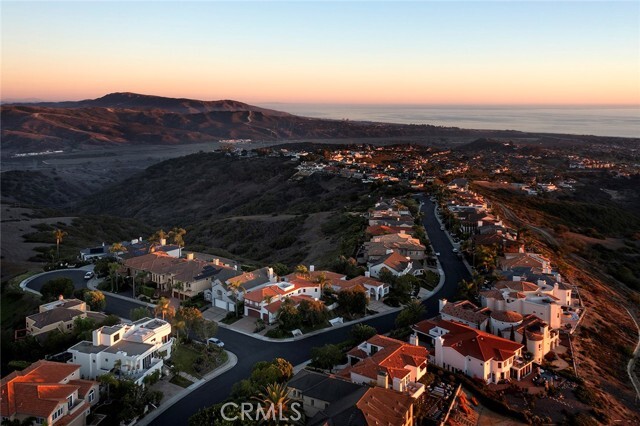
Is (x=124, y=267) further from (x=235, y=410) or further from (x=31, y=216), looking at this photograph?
(x=31, y=216)

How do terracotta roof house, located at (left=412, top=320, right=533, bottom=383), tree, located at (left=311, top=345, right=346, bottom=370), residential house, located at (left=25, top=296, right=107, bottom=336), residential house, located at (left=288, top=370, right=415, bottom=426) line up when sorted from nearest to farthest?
residential house, located at (left=288, top=370, right=415, bottom=426)
terracotta roof house, located at (left=412, top=320, right=533, bottom=383)
tree, located at (left=311, top=345, right=346, bottom=370)
residential house, located at (left=25, top=296, right=107, bottom=336)

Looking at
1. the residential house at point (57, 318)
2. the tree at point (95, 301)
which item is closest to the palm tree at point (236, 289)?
the residential house at point (57, 318)

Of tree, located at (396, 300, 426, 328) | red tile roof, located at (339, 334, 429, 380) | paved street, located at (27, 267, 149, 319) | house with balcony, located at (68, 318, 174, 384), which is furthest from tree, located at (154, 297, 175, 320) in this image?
tree, located at (396, 300, 426, 328)

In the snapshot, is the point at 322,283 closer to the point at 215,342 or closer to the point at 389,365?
the point at 215,342

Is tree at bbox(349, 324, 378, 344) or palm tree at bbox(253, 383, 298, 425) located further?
tree at bbox(349, 324, 378, 344)

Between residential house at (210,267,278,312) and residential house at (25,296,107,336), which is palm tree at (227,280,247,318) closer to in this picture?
residential house at (210,267,278,312)

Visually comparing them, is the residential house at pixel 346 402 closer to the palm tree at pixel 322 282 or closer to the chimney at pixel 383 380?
the chimney at pixel 383 380

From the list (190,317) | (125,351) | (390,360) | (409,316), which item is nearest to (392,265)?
(409,316)
